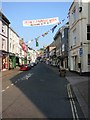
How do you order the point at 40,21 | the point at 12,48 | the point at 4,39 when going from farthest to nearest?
1. the point at 12,48
2. the point at 4,39
3. the point at 40,21

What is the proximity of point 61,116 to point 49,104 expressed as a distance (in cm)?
236

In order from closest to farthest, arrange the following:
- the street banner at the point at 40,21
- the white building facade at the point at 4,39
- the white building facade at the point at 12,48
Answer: the street banner at the point at 40,21, the white building facade at the point at 4,39, the white building facade at the point at 12,48

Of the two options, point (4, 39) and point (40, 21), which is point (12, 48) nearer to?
point (4, 39)

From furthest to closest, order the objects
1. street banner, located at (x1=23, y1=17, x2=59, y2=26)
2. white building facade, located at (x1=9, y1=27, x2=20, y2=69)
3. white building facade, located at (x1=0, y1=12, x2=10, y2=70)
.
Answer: white building facade, located at (x1=9, y1=27, x2=20, y2=69) → white building facade, located at (x1=0, y1=12, x2=10, y2=70) → street banner, located at (x1=23, y1=17, x2=59, y2=26)

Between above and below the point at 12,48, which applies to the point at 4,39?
above

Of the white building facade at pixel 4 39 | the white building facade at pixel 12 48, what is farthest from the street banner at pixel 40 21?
the white building facade at pixel 12 48

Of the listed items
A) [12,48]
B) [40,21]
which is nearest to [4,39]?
[12,48]

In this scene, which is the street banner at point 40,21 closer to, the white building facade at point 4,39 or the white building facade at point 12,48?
the white building facade at point 4,39

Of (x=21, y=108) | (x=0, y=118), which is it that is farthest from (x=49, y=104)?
(x=0, y=118)

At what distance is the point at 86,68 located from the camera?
31.8 metres

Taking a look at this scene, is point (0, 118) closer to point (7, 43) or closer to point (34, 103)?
point (34, 103)

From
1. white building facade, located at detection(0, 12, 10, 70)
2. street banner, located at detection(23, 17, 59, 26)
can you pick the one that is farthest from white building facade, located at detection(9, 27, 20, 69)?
street banner, located at detection(23, 17, 59, 26)

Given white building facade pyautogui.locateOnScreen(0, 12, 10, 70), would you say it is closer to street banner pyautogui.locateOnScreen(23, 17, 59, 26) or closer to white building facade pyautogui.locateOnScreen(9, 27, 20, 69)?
white building facade pyautogui.locateOnScreen(9, 27, 20, 69)

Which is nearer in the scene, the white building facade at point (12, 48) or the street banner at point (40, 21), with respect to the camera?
the street banner at point (40, 21)
